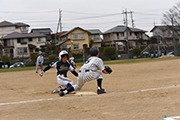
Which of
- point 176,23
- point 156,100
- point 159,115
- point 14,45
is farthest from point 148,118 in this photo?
point 14,45

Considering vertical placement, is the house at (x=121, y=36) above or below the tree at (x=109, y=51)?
above

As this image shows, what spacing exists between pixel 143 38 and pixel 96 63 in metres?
66.3

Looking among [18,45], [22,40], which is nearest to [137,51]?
[22,40]

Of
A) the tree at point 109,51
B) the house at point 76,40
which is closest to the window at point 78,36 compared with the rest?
the house at point 76,40

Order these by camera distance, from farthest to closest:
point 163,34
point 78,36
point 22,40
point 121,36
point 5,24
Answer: point 163,34
point 121,36
point 5,24
point 78,36
point 22,40

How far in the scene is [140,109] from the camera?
452 cm

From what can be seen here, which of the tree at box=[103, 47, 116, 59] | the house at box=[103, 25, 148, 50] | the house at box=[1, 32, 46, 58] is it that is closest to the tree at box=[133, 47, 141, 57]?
the tree at box=[103, 47, 116, 59]

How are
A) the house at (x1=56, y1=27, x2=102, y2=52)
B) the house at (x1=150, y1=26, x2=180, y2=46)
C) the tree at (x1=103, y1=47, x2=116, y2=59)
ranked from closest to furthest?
the tree at (x1=103, y1=47, x2=116, y2=59) < the house at (x1=56, y1=27, x2=102, y2=52) < the house at (x1=150, y1=26, x2=180, y2=46)

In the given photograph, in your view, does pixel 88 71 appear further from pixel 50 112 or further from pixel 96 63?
pixel 50 112

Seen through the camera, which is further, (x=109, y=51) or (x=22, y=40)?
(x=22, y=40)

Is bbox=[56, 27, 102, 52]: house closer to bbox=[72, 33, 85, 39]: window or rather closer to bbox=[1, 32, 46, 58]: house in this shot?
bbox=[72, 33, 85, 39]: window

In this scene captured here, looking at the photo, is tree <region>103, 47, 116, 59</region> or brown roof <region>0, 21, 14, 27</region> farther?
brown roof <region>0, 21, 14, 27</region>

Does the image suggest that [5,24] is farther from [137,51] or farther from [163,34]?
[163,34]

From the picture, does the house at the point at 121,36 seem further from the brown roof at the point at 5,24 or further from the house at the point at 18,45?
the brown roof at the point at 5,24
